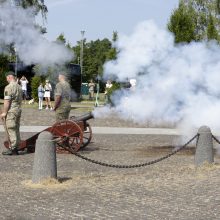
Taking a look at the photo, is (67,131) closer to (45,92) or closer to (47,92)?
(47,92)

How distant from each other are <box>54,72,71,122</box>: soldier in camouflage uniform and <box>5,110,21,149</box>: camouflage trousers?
3.79ft

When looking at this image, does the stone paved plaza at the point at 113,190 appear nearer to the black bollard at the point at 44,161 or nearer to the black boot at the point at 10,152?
the black bollard at the point at 44,161

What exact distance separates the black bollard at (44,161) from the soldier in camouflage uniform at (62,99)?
4501mm

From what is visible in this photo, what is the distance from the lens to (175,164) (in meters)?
11.1

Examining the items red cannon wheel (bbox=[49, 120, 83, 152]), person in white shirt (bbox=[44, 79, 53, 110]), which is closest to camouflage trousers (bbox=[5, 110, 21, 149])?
red cannon wheel (bbox=[49, 120, 83, 152])

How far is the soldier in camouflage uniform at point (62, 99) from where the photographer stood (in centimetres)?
1311

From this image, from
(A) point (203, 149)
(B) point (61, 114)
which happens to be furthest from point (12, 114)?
(A) point (203, 149)

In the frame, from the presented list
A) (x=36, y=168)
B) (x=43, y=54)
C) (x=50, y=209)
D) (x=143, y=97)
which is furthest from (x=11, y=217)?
(x=43, y=54)

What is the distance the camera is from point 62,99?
1320cm

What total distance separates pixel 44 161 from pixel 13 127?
12.9ft

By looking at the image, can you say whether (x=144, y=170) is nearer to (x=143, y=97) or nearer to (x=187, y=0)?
(x=143, y=97)

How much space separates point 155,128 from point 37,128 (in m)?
3.93

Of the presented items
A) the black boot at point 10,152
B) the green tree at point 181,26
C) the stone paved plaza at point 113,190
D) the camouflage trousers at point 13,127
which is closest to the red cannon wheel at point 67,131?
the stone paved plaza at point 113,190

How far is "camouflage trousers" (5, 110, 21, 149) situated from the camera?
12.2 meters
